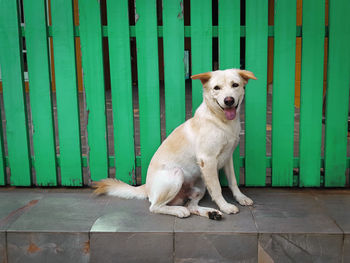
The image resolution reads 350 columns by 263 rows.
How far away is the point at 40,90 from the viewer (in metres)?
3.27

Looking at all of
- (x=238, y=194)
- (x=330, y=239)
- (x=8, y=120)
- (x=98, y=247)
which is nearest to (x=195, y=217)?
(x=238, y=194)

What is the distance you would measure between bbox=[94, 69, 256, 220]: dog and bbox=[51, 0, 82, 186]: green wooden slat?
33.2 inches

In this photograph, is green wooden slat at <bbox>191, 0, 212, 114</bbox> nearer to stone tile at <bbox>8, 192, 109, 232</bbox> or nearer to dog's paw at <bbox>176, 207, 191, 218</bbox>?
dog's paw at <bbox>176, 207, 191, 218</bbox>

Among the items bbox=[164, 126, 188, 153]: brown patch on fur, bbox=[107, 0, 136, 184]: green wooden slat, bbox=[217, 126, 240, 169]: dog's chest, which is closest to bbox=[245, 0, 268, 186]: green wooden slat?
bbox=[217, 126, 240, 169]: dog's chest

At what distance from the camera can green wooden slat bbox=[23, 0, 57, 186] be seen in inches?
124

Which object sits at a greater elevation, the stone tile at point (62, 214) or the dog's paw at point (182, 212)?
the dog's paw at point (182, 212)

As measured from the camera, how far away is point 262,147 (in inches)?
129

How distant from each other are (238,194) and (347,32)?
171cm

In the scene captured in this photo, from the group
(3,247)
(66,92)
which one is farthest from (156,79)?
(3,247)

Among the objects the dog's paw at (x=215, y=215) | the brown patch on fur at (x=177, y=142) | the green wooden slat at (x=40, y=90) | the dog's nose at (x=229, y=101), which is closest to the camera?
the dog's nose at (x=229, y=101)

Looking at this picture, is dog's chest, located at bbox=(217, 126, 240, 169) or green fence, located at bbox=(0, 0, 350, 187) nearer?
dog's chest, located at bbox=(217, 126, 240, 169)

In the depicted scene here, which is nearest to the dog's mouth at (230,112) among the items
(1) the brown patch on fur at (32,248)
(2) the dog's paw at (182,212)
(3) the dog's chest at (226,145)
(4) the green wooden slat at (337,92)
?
(3) the dog's chest at (226,145)

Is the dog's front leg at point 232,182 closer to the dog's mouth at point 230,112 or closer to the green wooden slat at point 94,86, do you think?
the dog's mouth at point 230,112

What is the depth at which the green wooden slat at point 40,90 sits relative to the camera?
10.3ft
